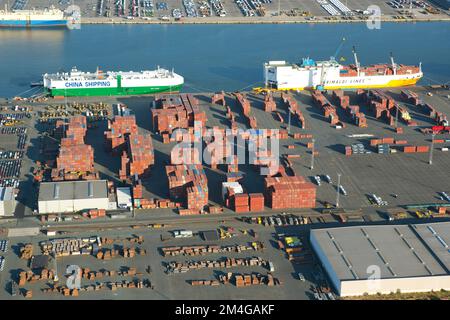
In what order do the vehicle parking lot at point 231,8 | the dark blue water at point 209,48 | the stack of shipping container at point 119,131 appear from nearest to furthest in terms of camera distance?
1. the stack of shipping container at point 119,131
2. the dark blue water at point 209,48
3. the vehicle parking lot at point 231,8

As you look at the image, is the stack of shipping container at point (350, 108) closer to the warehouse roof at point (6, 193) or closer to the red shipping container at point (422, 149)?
the red shipping container at point (422, 149)

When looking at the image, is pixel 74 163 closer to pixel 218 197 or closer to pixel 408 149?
A: pixel 218 197

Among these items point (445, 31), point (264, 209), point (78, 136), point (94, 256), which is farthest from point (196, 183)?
point (445, 31)

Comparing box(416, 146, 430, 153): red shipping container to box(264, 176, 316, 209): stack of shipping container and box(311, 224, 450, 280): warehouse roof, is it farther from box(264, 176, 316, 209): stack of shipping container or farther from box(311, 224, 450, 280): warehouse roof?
box(311, 224, 450, 280): warehouse roof

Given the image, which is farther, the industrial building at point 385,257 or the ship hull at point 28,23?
the ship hull at point 28,23

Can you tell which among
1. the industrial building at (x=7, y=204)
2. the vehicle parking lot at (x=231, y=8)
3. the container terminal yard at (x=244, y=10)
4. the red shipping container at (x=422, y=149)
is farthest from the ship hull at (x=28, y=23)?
the red shipping container at (x=422, y=149)

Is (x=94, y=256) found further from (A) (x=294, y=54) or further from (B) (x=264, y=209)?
(A) (x=294, y=54)
